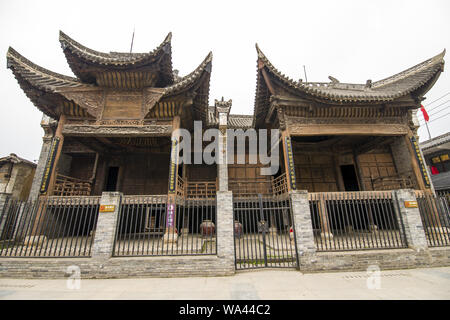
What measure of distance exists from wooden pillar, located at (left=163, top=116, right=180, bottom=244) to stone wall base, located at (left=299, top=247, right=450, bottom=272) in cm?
400

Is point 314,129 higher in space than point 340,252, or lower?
higher

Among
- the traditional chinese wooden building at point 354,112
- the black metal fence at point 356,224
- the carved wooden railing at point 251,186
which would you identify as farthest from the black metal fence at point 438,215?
the carved wooden railing at point 251,186

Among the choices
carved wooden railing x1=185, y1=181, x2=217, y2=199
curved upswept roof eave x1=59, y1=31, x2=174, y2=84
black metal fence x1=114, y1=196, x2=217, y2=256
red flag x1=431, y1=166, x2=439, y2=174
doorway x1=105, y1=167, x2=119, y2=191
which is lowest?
black metal fence x1=114, y1=196, x2=217, y2=256

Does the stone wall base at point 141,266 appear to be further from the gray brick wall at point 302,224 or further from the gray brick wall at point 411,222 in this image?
the gray brick wall at point 411,222

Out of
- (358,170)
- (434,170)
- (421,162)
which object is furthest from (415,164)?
(434,170)

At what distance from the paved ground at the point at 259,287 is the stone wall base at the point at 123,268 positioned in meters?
0.18

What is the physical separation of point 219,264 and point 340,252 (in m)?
3.28

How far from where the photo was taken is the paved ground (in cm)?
345

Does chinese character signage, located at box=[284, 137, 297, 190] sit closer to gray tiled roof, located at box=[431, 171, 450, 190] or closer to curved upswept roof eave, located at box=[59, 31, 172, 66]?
curved upswept roof eave, located at box=[59, 31, 172, 66]

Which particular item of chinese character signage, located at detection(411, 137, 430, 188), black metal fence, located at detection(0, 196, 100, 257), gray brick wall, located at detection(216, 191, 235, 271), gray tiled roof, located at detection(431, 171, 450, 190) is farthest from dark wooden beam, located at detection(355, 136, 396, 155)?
black metal fence, located at detection(0, 196, 100, 257)

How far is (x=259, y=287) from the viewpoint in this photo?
12.5ft
